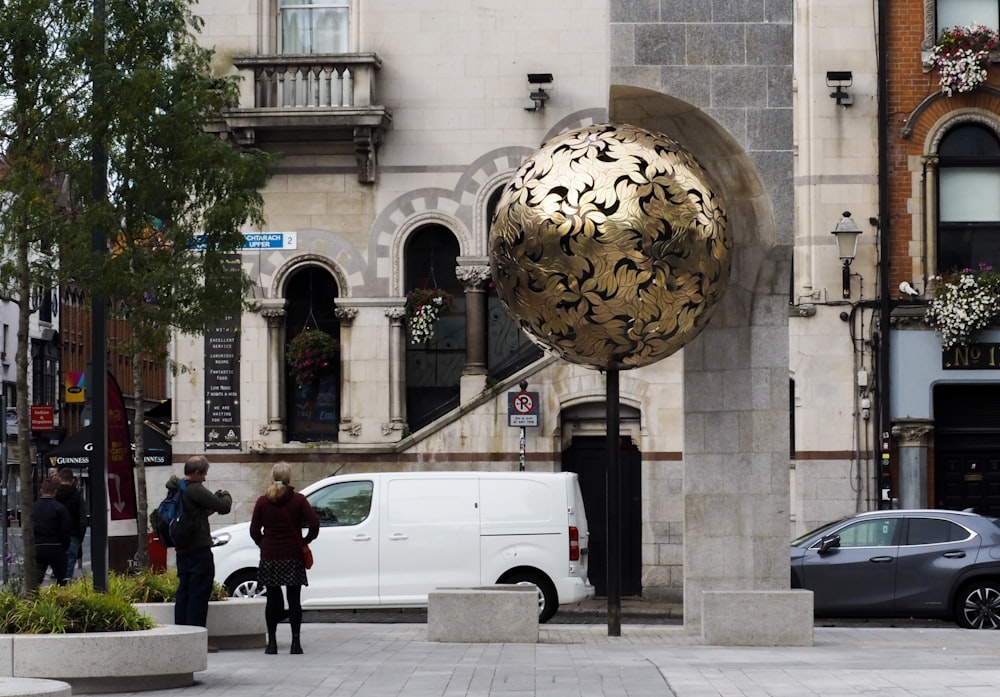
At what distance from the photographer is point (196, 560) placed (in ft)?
51.2

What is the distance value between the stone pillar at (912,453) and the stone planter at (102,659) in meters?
19.2

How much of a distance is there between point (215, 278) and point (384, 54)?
10.2m

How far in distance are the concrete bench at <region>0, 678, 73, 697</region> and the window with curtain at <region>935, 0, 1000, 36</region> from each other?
24246mm

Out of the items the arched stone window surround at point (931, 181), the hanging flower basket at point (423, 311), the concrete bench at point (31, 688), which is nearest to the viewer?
the concrete bench at point (31, 688)

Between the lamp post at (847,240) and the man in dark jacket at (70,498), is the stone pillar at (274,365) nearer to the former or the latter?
the man in dark jacket at (70,498)

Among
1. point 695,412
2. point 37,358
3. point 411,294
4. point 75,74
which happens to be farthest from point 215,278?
point 37,358

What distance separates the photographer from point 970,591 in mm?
22328

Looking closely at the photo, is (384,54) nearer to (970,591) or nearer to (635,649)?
(970,591)

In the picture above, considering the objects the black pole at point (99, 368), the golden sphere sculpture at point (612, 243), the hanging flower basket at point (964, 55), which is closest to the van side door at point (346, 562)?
the black pole at point (99, 368)

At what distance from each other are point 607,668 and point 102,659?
4239 mm

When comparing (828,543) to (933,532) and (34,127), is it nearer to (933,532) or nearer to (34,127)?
(933,532)

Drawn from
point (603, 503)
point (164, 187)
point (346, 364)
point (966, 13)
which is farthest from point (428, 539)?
point (966, 13)

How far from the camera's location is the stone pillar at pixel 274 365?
31594mm

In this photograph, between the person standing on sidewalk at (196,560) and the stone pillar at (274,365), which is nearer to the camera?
the person standing on sidewalk at (196,560)
